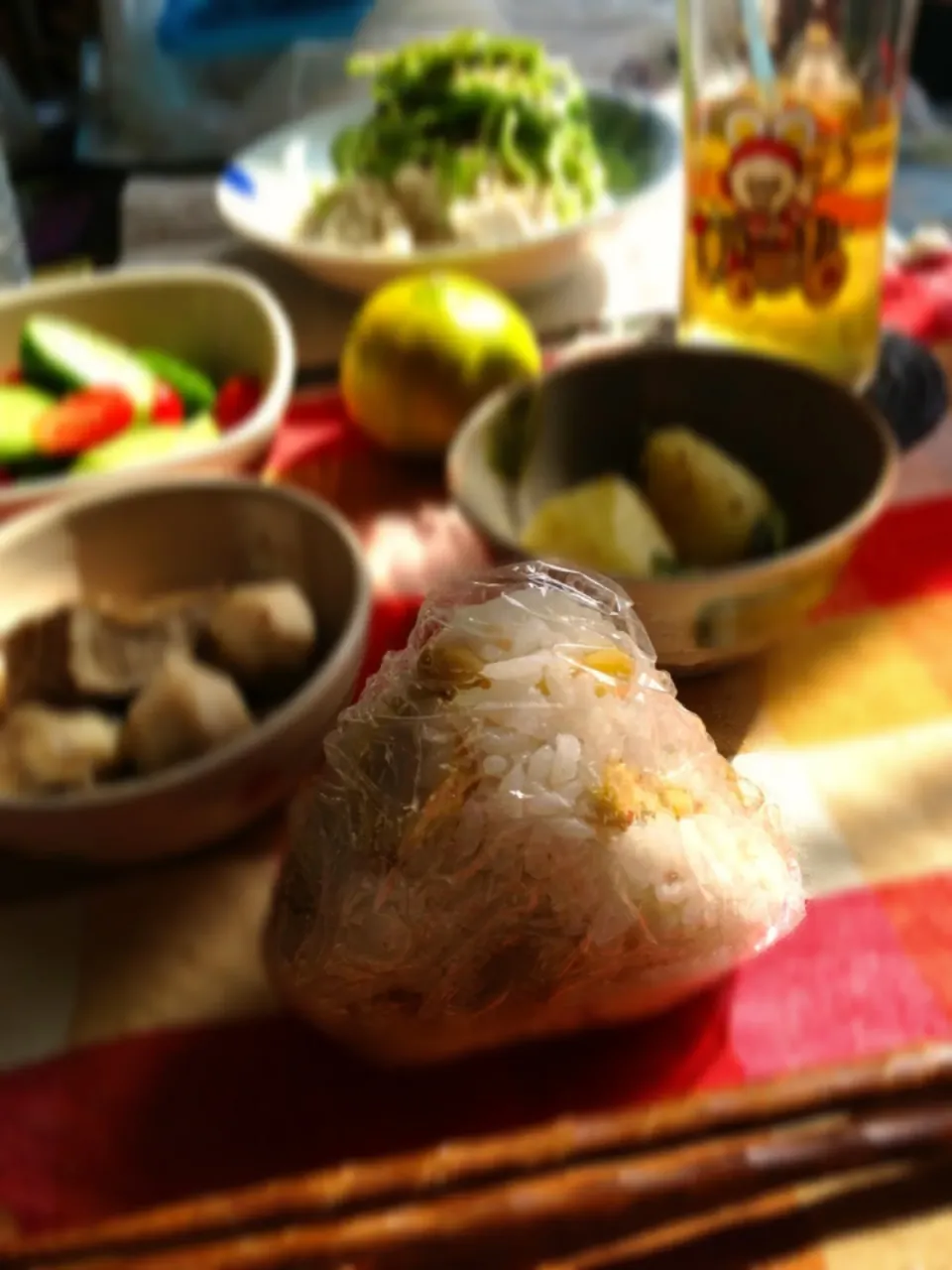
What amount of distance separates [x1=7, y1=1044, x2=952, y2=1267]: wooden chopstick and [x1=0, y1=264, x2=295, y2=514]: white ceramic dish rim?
321mm

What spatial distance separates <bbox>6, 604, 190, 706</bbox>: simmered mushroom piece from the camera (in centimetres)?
39

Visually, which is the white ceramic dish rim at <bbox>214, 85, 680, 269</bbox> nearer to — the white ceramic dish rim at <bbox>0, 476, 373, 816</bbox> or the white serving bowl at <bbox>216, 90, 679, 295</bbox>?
the white serving bowl at <bbox>216, 90, 679, 295</bbox>

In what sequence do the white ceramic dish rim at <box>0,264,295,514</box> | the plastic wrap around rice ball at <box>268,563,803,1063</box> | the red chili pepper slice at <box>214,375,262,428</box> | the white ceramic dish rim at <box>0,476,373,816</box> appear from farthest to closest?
the red chili pepper slice at <box>214,375,262,428</box> < the white ceramic dish rim at <box>0,264,295,514</box> < the white ceramic dish rim at <box>0,476,373,816</box> < the plastic wrap around rice ball at <box>268,563,803,1063</box>

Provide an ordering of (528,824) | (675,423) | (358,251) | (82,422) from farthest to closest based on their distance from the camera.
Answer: (358,251) < (82,422) < (675,423) < (528,824)

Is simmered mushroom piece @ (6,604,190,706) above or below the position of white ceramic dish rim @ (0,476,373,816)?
below

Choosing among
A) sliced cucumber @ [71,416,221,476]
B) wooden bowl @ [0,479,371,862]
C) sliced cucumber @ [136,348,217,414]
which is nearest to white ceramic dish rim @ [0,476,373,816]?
wooden bowl @ [0,479,371,862]

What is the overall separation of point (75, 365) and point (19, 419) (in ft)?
0.14

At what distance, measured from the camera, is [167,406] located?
57 cm

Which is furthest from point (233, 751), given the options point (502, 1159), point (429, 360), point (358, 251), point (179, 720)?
point (358, 251)

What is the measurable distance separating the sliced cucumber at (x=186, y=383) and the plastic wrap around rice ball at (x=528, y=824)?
16.3 inches

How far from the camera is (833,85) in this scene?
19.5 inches

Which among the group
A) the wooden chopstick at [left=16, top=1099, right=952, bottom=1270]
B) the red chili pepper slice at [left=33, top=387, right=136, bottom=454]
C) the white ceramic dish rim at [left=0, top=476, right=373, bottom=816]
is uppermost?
the wooden chopstick at [left=16, top=1099, right=952, bottom=1270]

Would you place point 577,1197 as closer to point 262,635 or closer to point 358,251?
point 262,635

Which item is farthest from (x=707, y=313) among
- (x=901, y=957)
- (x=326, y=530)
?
(x=901, y=957)
